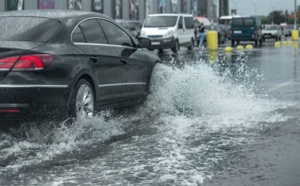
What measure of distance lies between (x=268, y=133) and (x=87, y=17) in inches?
97.6

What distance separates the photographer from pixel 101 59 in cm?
775

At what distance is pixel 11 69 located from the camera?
6562mm

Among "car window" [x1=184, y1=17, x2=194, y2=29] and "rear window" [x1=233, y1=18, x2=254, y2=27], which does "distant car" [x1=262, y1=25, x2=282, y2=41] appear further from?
"car window" [x1=184, y1=17, x2=194, y2=29]

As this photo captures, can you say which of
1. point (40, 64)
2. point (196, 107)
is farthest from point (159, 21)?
point (40, 64)

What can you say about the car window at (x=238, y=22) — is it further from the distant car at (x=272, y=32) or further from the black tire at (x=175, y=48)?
the black tire at (x=175, y=48)

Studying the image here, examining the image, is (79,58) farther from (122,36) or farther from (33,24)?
(122,36)

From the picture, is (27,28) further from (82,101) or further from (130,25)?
(130,25)

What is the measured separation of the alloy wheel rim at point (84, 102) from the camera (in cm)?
712

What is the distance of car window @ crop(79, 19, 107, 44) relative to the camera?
304 inches

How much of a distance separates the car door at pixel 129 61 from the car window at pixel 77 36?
2.33 ft

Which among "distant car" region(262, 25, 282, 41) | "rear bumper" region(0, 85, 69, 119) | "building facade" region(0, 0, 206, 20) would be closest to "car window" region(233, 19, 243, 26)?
"building facade" region(0, 0, 206, 20)

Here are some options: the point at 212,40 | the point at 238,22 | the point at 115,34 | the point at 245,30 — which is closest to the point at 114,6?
the point at 238,22

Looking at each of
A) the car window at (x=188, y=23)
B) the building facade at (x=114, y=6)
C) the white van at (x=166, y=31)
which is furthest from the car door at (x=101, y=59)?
the building facade at (x=114, y=6)

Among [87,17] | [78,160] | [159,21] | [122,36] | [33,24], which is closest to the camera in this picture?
[78,160]
